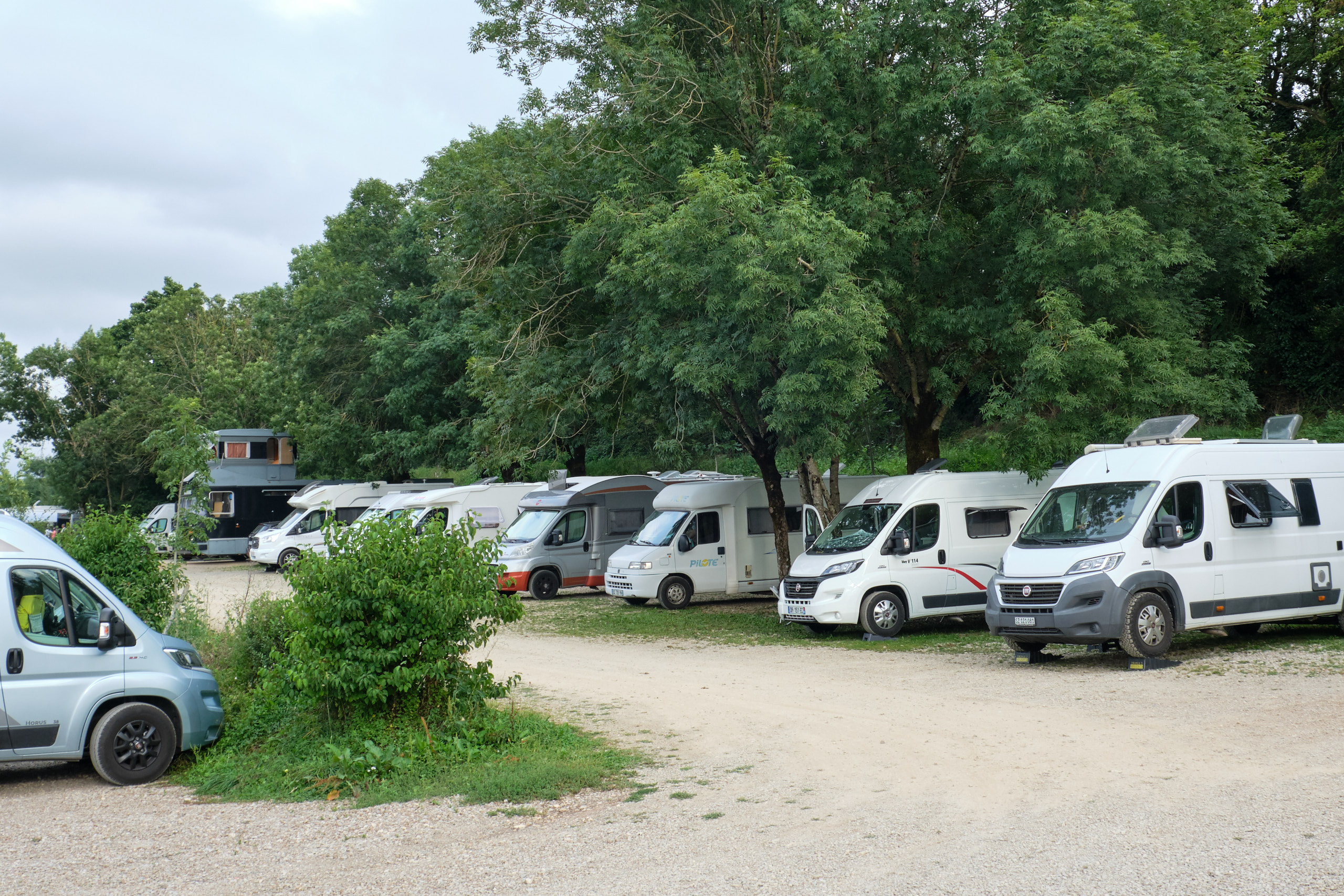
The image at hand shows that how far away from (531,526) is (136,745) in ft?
52.6

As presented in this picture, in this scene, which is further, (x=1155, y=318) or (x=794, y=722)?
(x=1155, y=318)

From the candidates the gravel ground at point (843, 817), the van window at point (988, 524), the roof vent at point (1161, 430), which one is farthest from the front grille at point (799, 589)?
the gravel ground at point (843, 817)

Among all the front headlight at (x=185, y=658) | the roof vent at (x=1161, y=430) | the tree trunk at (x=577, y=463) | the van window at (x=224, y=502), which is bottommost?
the front headlight at (x=185, y=658)

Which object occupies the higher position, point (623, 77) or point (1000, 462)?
point (623, 77)

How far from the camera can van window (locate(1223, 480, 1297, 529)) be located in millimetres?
13078

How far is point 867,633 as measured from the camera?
1578cm

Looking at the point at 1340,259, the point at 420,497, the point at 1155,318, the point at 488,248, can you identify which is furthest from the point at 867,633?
the point at 1340,259

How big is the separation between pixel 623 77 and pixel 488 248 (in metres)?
3.75

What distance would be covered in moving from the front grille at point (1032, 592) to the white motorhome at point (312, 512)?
68.7ft

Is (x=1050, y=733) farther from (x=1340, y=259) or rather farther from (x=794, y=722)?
(x=1340, y=259)

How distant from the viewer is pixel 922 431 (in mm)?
19500

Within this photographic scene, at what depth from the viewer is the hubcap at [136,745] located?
828 centimetres

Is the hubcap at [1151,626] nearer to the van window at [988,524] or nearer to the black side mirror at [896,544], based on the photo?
the black side mirror at [896,544]

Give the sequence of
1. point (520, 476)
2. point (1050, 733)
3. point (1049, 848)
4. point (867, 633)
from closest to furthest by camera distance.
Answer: point (1049, 848) → point (1050, 733) → point (867, 633) → point (520, 476)
